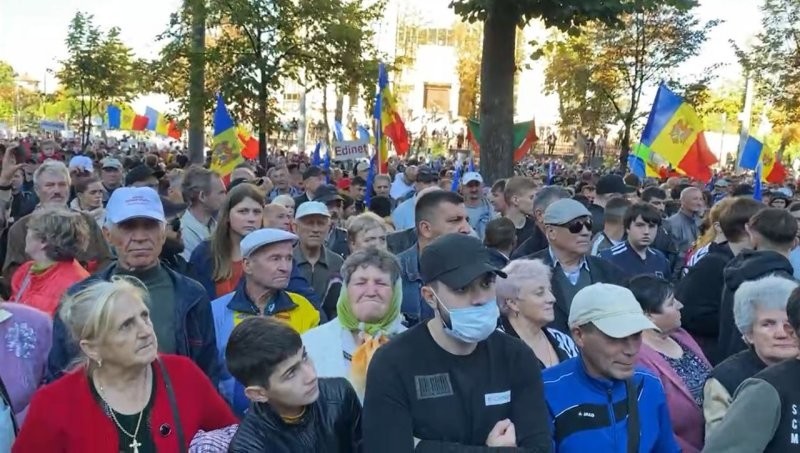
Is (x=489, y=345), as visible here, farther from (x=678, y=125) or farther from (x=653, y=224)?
(x=678, y=125)

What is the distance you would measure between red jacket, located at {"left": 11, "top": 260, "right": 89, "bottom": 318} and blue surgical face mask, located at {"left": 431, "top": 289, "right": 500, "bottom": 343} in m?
2.53

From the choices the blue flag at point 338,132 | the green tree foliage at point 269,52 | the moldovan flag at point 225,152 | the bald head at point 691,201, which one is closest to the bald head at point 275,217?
the bald head at point 691,201

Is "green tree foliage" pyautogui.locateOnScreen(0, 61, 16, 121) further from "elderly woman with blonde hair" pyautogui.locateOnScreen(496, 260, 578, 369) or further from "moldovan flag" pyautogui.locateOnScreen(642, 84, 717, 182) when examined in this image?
"elderly woman with blonde hair" pyautogui.locateOnScreen(496, 260, 578, 369)

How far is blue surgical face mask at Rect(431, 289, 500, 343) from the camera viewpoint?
9.75ft

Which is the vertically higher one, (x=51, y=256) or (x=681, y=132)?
(x=681, y=132)

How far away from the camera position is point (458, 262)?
3076 millimetres

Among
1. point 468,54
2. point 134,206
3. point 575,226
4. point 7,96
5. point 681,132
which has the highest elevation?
point 468,54

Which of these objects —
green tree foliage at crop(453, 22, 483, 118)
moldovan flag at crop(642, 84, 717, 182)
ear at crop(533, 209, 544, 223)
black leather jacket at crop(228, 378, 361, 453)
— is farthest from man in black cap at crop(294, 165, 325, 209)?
green tree foliage at crop(453, 22, 483, 118)

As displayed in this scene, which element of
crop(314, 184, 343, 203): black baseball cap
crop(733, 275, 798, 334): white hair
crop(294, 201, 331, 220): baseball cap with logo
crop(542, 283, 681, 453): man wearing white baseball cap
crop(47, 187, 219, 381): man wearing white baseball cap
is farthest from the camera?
crop(314, 184, 343, 203): black baseball cap

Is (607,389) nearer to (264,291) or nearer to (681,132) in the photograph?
(264,291)

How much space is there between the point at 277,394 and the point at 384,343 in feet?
2.11

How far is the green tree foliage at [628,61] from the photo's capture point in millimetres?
24766

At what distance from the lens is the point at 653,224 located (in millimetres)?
7137

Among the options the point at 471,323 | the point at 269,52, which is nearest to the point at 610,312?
the point at 471,323
